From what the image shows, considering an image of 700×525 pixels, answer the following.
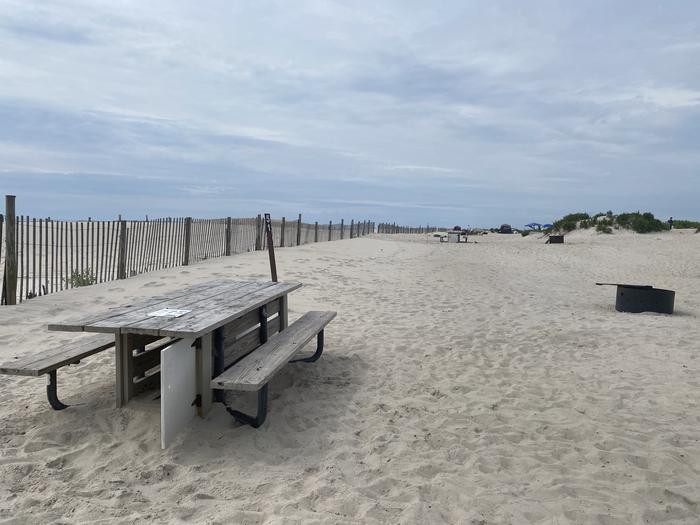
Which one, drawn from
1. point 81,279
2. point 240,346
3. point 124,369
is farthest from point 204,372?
point 81,279

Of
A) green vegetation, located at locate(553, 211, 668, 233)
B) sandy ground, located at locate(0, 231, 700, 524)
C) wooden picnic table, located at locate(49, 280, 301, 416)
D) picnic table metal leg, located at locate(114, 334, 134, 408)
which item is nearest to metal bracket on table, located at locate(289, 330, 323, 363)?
sandy ground, located at locate(0, 231, 700, 524)

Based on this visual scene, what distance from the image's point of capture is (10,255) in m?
7.70

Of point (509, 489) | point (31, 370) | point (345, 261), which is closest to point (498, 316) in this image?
point (509, 489)

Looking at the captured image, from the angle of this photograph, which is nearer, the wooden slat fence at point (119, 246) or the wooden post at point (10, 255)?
the wooden post at point (10, 255)

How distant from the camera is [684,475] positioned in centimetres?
321

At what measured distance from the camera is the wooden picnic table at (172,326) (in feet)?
11.3

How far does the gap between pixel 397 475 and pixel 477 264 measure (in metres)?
14.4

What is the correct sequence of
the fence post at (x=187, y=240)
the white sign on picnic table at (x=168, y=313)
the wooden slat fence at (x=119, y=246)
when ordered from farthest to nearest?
1. the fence post at (x=187, y=240)
2. the wooden slat fence at (x=119, y=246)
3. the white sign on picnic table at (x=168, y=313)

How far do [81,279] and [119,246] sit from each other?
1.10 m

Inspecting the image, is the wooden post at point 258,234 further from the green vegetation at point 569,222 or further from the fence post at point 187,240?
the green vegetation at point 569,222

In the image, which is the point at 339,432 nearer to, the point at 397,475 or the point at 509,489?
the point at 397,475

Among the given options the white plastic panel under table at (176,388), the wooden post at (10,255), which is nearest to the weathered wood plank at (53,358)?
the white plastic panel under table at (176,388)

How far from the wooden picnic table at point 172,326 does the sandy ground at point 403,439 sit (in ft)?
0.96

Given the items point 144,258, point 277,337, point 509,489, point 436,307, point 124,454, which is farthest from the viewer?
point 144,258
